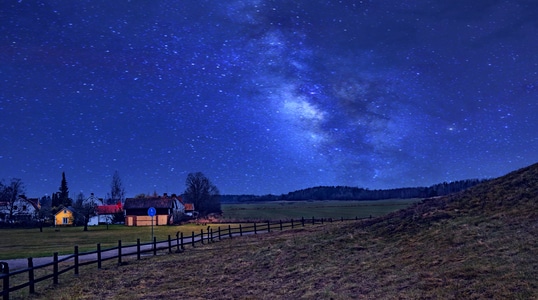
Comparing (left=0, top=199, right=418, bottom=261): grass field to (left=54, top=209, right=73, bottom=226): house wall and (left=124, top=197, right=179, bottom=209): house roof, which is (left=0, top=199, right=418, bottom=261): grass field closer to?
(left=124, top=197, right=179, bottom=209): house roof

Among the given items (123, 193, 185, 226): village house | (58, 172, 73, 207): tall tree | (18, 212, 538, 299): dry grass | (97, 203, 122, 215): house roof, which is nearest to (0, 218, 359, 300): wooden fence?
(18, 212, 538, 299): dry grass

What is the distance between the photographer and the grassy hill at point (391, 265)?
1202cm

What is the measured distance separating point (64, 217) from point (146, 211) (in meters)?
25.5

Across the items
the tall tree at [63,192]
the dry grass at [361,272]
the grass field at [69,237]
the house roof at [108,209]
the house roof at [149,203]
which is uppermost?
the tall tree at [63,192]

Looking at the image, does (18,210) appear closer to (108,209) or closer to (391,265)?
(108,209)

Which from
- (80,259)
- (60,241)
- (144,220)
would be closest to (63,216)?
(144,220)

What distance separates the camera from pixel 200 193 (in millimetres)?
137375

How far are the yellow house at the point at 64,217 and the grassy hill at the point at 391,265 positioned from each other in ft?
290

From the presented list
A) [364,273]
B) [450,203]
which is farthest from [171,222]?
[364,273]

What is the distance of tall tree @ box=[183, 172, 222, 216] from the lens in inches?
5348

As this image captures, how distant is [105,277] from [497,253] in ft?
55.6

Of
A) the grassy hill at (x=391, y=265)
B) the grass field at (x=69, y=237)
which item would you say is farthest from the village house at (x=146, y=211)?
the grassy hill at (x=391, y=265)

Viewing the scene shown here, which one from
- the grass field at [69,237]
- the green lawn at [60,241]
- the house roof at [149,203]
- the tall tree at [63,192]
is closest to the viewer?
the green lawn at [60,241]

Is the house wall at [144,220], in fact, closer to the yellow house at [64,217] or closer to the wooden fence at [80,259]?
the yellow house at [64,217]
